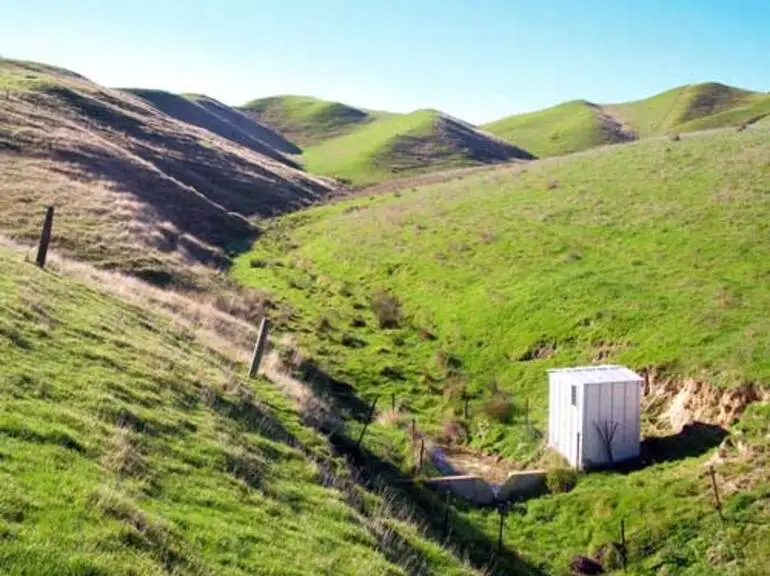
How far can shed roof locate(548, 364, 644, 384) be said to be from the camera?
21.2 meters

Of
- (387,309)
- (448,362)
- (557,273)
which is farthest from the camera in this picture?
(387,309)

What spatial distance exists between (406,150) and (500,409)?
108m

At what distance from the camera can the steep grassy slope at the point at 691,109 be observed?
456 feet

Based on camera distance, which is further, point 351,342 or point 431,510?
point 351,342

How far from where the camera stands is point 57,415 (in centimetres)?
1330

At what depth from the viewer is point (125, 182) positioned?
5838 centimetres

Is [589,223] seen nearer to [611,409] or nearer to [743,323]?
[743,323]

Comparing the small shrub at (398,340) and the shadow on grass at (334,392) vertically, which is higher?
the small shrub at (398,340)

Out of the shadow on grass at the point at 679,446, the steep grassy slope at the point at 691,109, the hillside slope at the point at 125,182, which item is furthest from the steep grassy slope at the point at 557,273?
the steep grassy slope at the point at 691,109

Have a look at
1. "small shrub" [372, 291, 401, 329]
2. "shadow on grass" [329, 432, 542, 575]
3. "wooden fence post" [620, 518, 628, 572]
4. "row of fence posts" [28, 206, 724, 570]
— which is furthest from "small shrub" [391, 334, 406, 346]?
"wooden fence post" [620, 518, 628, 572]

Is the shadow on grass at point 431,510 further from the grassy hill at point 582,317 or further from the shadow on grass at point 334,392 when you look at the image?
the shadow on grass at point 334,392

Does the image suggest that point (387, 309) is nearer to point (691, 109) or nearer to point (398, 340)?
point (398, 340)

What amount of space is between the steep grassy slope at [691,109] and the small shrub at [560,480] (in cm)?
12601

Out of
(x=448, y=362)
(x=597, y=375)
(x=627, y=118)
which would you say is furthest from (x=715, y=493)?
(x=627, y=118)
